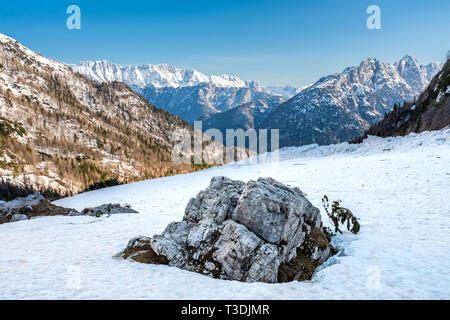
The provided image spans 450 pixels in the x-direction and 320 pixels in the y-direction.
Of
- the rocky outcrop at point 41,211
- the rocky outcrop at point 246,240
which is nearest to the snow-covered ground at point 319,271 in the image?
the rocky outcrop at point 246,240

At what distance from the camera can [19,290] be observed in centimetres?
1074

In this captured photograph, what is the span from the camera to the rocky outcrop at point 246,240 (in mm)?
12469

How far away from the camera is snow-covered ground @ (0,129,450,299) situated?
400 inches

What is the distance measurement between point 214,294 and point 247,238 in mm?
3589

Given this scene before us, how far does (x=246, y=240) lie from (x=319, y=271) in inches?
157

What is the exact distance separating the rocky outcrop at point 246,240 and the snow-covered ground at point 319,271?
3.40ft

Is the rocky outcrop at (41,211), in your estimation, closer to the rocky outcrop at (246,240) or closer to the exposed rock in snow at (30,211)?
the exposed rock in snow at (30,211)

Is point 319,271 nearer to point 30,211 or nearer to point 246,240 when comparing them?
point 246,240

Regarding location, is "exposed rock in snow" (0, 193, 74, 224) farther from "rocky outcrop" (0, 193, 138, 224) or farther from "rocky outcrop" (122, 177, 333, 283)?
"rocky outcrop" (122, 177, 333, 283)

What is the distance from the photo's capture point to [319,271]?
500 inches

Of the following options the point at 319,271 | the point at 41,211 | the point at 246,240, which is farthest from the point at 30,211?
the point at 319,271
